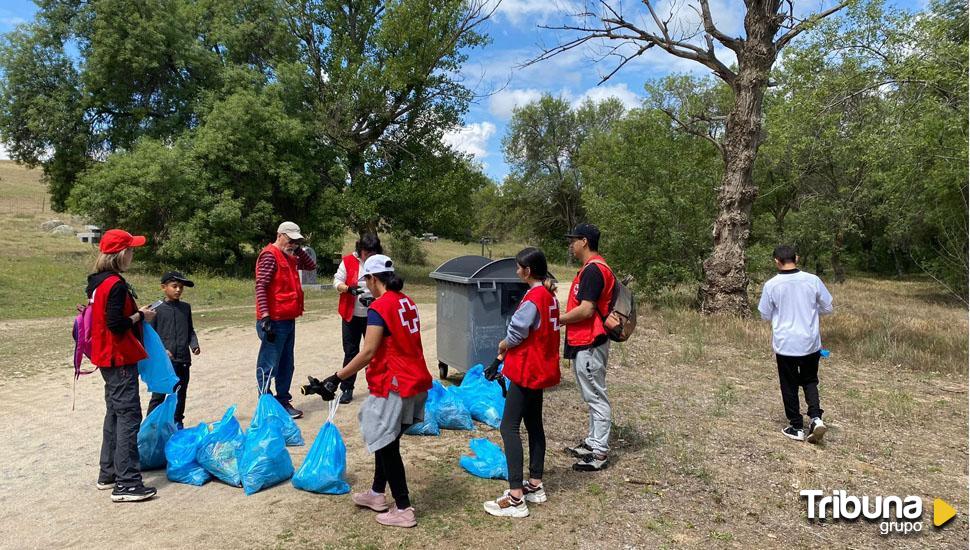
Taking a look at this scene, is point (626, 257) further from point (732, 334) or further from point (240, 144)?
point (240, 144)

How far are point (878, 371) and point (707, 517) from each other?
6280mm

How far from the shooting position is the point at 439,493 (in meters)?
4.41

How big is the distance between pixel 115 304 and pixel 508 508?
111 inches

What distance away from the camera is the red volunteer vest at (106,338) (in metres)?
4.09

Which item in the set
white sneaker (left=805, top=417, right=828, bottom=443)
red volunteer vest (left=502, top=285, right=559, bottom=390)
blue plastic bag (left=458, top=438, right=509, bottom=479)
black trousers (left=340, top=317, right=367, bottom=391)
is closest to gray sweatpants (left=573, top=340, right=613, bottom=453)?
red volunteer vest (left=502, top=285, right=559, bottom=390)

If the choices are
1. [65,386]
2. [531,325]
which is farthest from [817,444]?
[65,386]

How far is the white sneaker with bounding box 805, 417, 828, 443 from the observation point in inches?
214

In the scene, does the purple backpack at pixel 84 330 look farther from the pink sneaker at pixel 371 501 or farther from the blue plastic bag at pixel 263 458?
the pink sneaker at pixel 371 501

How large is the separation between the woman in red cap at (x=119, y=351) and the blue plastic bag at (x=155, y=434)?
0.28 metres

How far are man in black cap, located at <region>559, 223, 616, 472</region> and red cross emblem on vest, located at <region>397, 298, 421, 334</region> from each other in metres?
1.17

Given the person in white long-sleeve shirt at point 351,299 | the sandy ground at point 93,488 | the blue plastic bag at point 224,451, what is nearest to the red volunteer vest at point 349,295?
the person in white long-sleeve shirt at point 351,299

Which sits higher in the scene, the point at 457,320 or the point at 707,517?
the point at 457,320

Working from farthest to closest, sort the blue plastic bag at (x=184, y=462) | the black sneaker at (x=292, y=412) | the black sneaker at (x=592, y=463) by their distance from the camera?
1. the black sneaker at (x=292, y=412)
2. the black sneaker at (x=592, y=463)
3. the blue plastic bag at (x=184, y=462)

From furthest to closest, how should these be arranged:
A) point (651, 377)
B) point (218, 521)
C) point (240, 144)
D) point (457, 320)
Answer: point (240, 144)
point (651, 377)
point (457, 320)
point (218, 521)
